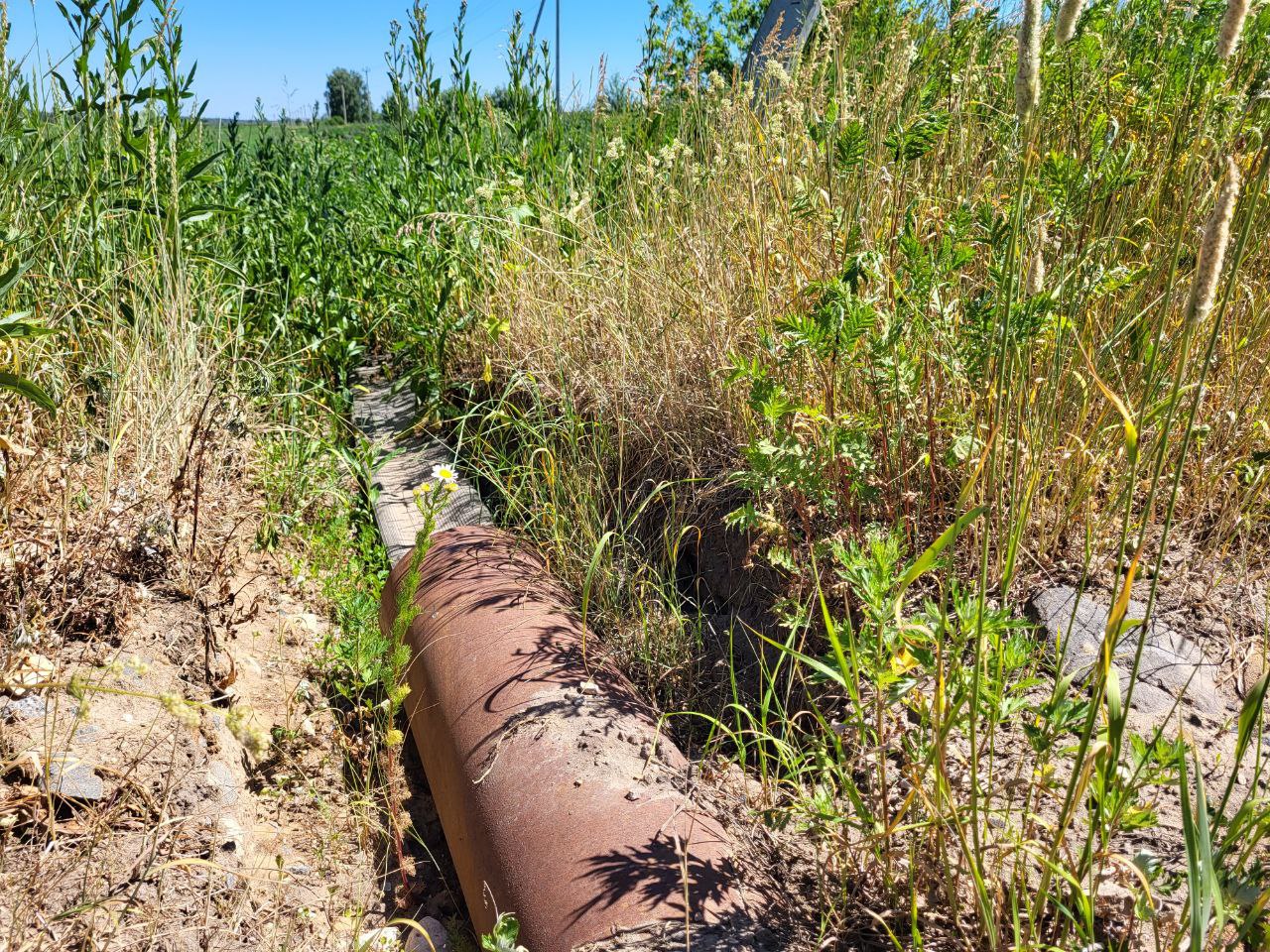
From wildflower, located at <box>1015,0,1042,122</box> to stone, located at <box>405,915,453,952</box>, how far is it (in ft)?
5.91

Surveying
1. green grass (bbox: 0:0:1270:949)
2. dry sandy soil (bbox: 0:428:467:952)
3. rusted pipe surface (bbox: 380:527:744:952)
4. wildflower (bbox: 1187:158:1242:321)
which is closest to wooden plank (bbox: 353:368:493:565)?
green grass (bbox: 0:0:1270:949)

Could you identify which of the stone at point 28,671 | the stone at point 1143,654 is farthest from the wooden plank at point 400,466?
the stone at point 1143,654

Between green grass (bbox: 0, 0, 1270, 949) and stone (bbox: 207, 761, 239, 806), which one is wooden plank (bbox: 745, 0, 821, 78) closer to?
green grass (bbox: 0, 0, 1270, 949)

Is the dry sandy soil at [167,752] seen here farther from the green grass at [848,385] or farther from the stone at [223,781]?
the green grass at [848,385]

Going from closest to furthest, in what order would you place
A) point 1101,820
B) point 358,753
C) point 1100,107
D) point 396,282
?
point 1101,820 → point 358,753 → point 1100,107 → point 396,282

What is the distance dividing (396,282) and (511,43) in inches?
50.8

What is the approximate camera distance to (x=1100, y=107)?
2.57 m

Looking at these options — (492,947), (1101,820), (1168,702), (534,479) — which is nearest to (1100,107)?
(1168,702)

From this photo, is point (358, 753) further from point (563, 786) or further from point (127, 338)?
point (127, 338)

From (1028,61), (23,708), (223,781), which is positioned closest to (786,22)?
(1028,61)

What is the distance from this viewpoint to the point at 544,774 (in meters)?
1.68

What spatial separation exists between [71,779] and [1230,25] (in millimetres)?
2174

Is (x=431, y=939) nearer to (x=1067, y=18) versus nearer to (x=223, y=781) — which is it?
(x=223, y=781)

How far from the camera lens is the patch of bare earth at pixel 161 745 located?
5.31ft
